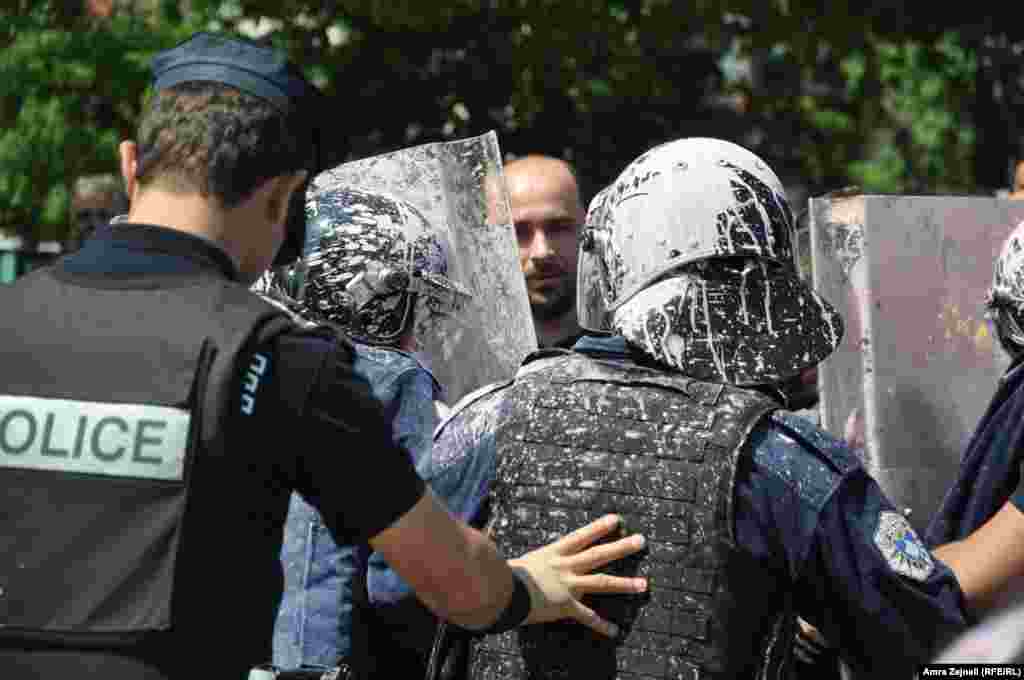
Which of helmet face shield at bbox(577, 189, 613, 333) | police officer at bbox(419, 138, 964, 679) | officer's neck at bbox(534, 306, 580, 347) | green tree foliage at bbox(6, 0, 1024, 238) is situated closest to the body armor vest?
police officer at bbox(419, 138, 964, 679)

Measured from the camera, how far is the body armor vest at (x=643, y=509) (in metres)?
2.19

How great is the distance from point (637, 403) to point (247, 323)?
25.9 inches

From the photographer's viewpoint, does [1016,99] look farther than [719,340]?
Yes

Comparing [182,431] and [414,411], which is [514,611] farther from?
[414,411]

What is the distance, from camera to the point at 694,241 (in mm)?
2354

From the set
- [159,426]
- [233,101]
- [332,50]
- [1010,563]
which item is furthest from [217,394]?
[332,50]

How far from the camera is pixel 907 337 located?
3.40 meters

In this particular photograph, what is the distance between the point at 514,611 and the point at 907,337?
1.57 metres

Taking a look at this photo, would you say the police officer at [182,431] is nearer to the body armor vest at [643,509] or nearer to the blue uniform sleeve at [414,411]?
the body armor vest at [643,509]

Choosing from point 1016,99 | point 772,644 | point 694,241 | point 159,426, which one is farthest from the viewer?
point 1016,99

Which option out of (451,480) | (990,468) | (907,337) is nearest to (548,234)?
(907,337)

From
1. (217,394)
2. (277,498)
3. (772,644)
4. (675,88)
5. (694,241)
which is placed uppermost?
(675,88)

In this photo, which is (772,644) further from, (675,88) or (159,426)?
(675,88)

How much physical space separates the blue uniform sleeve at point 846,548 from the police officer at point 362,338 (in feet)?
2.25
